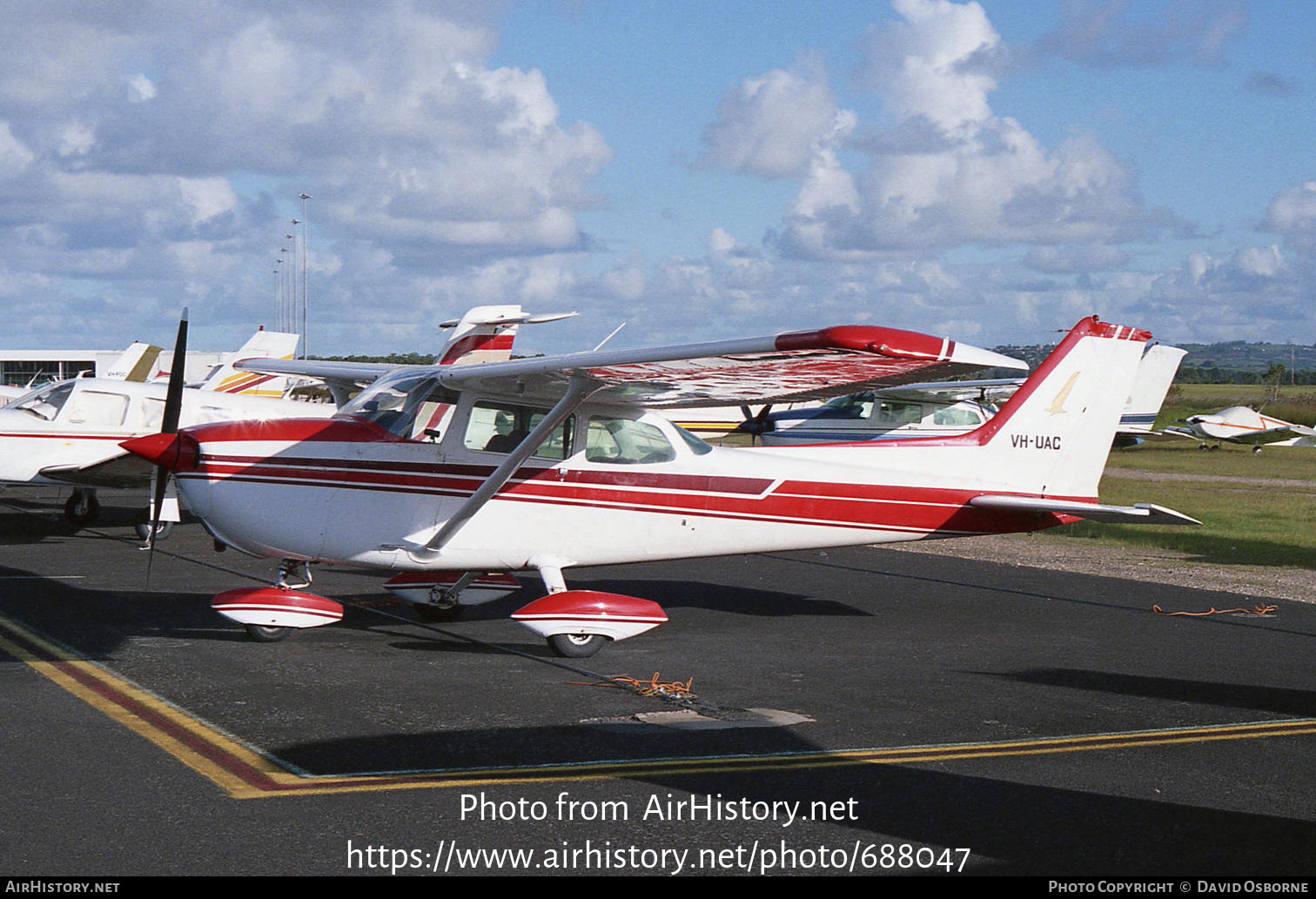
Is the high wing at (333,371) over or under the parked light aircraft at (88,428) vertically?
over

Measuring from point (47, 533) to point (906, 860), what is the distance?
15801 mm

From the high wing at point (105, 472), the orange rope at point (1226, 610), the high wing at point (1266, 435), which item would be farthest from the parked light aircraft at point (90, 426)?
the high wing at point (1266, 435)

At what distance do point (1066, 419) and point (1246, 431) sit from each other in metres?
40.2

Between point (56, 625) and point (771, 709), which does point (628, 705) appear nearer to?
point (771, 709)

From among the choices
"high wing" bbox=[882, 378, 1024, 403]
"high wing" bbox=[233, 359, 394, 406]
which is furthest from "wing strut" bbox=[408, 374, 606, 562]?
"high wing" bbox=[882, 378, 1024, 403]

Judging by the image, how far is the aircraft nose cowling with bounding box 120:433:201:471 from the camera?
8695mm

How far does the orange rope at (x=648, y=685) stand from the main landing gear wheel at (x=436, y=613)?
2.60 meters

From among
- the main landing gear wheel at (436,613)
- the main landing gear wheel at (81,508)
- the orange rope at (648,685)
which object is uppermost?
the orange rope at (648,685)

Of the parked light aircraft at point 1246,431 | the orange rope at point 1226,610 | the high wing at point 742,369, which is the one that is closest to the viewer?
the high wing at point 742,369

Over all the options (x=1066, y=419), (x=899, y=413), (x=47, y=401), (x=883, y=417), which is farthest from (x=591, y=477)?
(x=899, y=413)

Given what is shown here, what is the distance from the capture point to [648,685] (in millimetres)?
7848

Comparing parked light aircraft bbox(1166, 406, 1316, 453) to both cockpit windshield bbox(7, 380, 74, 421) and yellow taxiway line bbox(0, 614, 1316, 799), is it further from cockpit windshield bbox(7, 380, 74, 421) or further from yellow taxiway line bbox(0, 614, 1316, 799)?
yellow taxiway line bbox(0, 614, 1316, 799)

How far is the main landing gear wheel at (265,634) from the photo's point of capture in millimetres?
9039

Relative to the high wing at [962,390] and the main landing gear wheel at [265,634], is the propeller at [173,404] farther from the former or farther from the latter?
the high wing at [962,390]
